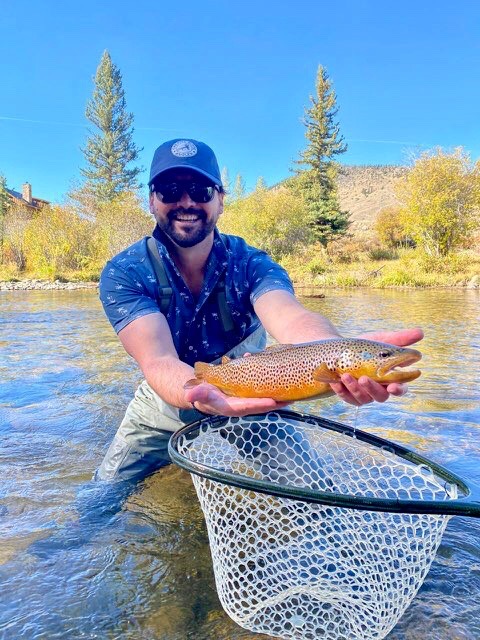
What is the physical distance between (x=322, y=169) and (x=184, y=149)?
45995 mm

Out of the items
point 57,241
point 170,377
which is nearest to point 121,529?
point 170,377

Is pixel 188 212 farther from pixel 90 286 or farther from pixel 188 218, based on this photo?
pixel 90 286

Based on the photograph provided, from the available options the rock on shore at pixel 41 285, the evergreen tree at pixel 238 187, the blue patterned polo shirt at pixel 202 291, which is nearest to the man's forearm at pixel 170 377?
the blue patterned polo shirt at pixel 202 291

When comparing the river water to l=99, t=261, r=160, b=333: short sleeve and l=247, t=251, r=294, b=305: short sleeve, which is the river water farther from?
l=247, t=251, r=294, b=305: short sleeve

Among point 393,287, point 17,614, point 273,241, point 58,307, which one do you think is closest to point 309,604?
point 17,614

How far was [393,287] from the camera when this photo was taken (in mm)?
30594

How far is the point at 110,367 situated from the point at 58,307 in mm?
12675

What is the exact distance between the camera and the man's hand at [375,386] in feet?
7.13

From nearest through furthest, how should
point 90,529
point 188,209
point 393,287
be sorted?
point 90,529 < point 188,209 < point 393,287

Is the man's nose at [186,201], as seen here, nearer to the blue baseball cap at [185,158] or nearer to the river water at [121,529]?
the blue baseball cap at [185,158]

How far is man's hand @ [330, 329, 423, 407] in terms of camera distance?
2172mm

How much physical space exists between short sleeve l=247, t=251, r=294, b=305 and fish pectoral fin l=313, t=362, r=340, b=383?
1.17 m

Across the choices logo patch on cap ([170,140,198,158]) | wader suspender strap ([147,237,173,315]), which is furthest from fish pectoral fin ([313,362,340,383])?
logo patch on cap ([170,140,198,158])

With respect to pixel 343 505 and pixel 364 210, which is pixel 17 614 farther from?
pixel 364 210
